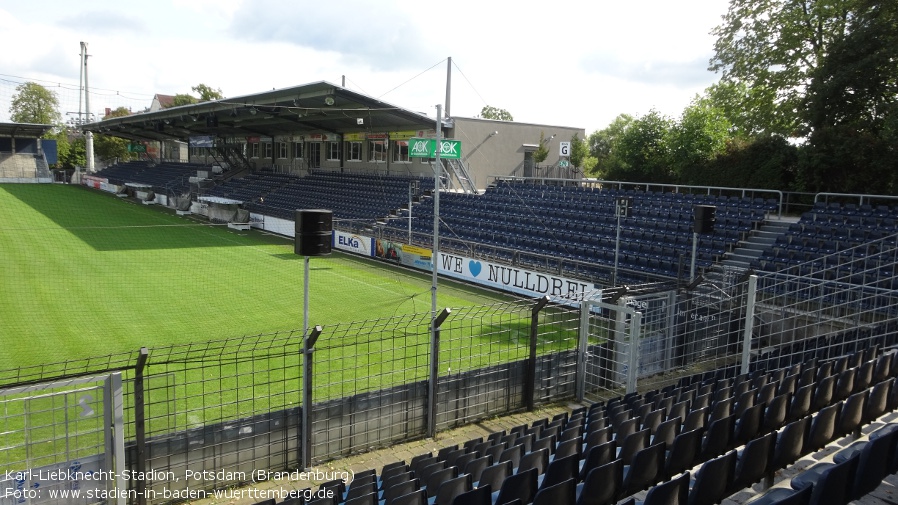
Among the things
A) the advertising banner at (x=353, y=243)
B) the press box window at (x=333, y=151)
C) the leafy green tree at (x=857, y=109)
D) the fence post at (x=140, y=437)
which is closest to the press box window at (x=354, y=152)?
the press box window at (x=333, y=151)

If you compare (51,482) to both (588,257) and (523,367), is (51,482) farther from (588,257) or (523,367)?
(588,257)

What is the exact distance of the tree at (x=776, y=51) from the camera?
26125 millimetres

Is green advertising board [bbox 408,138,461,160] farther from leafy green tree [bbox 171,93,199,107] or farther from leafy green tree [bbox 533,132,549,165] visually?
leafy green tree [bbox 171,93,199,107]

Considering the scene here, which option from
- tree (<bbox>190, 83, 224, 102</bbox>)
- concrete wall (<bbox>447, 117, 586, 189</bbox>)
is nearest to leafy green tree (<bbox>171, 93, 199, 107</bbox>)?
tree (<bbox>190, 83, 224, 102</bbox>)

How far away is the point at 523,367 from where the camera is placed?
10102 mm

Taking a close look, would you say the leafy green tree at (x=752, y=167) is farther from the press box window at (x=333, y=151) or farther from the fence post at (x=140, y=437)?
the fence post at (x=140, y=437)

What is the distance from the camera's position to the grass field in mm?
14180

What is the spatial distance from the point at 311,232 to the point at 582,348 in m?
Answer: 5.33

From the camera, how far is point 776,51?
1084 inches

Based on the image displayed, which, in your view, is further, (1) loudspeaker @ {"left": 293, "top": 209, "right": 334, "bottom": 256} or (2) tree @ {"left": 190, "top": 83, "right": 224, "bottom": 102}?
(2) tree @ {"left": 190, "top": 83, "right": 224, "bottom": 102}

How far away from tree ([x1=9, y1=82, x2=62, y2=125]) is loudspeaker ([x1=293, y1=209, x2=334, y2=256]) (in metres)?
87.0

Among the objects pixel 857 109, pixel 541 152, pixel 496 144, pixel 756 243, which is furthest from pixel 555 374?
pixel 541 152

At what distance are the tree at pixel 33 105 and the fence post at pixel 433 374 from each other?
8748 cm

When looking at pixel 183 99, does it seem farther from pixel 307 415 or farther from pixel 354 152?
pixel 307 415
